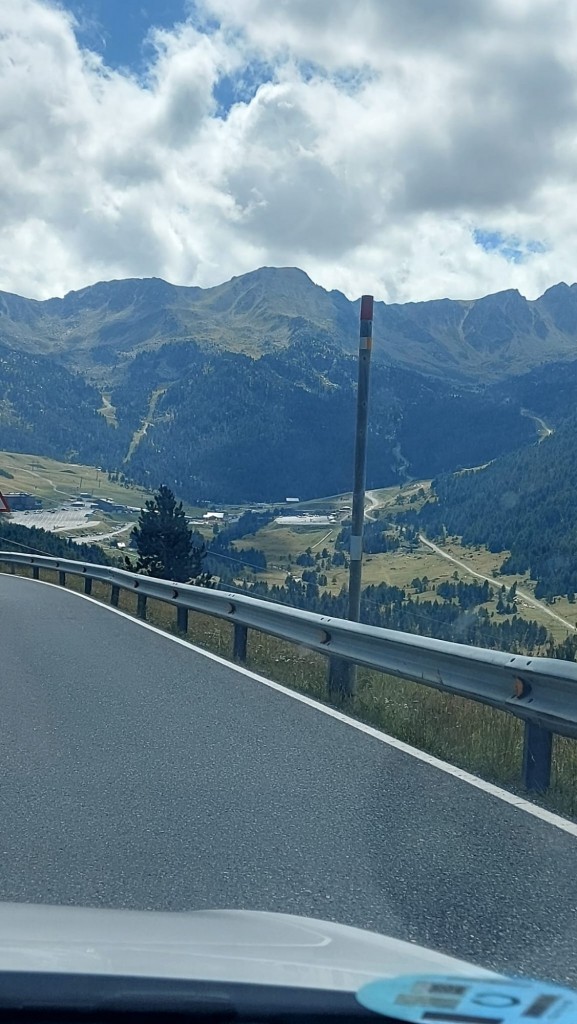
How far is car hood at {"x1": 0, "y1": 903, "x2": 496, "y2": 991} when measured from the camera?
2525 millimetres

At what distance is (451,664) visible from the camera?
780 centimetres

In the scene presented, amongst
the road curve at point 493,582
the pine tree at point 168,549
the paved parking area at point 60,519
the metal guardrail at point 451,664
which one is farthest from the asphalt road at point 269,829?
the paved parking area at point 60,519

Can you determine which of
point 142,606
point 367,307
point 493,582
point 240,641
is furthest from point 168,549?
point 493,582

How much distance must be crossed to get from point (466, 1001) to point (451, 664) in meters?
5.46

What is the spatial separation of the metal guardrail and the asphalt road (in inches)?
24.4

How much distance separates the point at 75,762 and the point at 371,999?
4.91 metres

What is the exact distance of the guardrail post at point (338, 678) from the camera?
9865 millimetres

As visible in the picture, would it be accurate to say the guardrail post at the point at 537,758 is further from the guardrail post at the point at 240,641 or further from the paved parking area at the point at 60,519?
the paved parking area at the point at 60,519

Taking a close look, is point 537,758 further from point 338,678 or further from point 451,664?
point 338,678

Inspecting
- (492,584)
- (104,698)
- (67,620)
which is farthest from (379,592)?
(104,698)

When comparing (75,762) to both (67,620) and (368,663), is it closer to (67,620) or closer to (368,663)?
(368,663)

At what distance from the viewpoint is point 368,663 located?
9.15 m

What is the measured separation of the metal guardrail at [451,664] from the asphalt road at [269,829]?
0.62 metres

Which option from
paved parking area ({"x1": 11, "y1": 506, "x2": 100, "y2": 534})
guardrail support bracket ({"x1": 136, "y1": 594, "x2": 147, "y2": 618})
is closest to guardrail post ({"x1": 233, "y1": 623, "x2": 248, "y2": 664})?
guardrail support bracket ({"x1": 136, "y1": 594, "x2": 147, "y2": 618})
